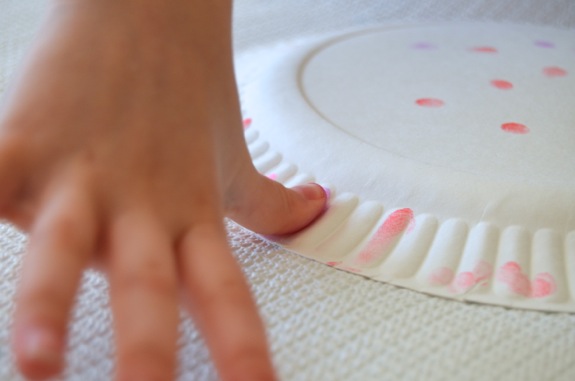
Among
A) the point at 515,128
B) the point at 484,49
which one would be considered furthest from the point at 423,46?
the point at 515,128

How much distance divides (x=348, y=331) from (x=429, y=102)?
0.40 metres

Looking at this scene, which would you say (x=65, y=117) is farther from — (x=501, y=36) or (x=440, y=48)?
(x=501, y=36)

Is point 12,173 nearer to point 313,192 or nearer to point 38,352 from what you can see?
point 38,352

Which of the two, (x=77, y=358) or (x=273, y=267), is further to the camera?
(x=273, y=267)

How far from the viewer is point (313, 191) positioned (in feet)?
1.89

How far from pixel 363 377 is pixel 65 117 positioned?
22 cm

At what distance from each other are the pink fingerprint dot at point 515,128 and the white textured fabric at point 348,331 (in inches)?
10.4

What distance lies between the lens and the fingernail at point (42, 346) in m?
0.27

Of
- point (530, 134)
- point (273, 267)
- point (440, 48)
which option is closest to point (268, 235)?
point (273, 267)

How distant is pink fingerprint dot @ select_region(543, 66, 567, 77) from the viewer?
860 mm

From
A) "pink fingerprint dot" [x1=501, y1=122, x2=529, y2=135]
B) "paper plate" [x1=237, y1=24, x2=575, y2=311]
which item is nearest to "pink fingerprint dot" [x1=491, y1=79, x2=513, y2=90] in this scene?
"paper plate" [x1=237, y1=24, x2=575, y2=311]

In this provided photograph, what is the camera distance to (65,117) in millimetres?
357

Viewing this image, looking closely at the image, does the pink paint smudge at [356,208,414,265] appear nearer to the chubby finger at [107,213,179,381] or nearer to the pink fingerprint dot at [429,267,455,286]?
the pink fingerprint dot at [429,267,455,286]

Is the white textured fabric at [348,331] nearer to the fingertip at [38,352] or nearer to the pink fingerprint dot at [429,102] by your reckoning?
the fingertip at [38,352]
